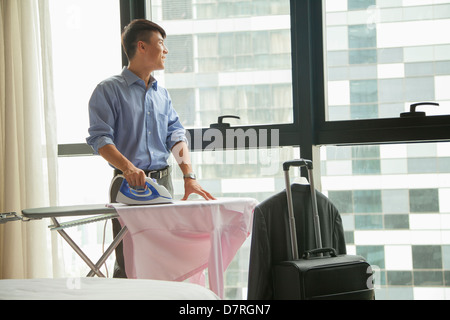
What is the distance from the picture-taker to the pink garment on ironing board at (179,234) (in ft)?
6.79

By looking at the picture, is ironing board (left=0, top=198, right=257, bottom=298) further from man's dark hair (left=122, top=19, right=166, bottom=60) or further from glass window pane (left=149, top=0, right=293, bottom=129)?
glass window pane (left=149, top=0, right=293, bottom=129)

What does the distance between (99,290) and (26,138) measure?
2.10 m

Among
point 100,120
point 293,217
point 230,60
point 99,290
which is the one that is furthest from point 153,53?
point 99,290

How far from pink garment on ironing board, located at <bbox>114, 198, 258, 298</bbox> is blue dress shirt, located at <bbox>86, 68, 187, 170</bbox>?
1.42ft

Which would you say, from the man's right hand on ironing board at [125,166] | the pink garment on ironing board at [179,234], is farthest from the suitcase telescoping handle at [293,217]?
the man's right hand on ironing board at [125,166]

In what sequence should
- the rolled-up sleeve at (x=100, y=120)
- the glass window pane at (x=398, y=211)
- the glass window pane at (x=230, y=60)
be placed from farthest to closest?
the glass window pane at (x=230, y=60) → the glass window pane at (x=398, y=211) → the rolled-up sleeve at (x=100, y=120)

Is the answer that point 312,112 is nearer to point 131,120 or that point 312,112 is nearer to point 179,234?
point 131,120

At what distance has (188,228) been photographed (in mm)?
2100

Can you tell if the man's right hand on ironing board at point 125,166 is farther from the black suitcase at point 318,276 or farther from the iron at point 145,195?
the black suitcase at point 318,276

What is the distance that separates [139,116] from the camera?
2.54 meters
